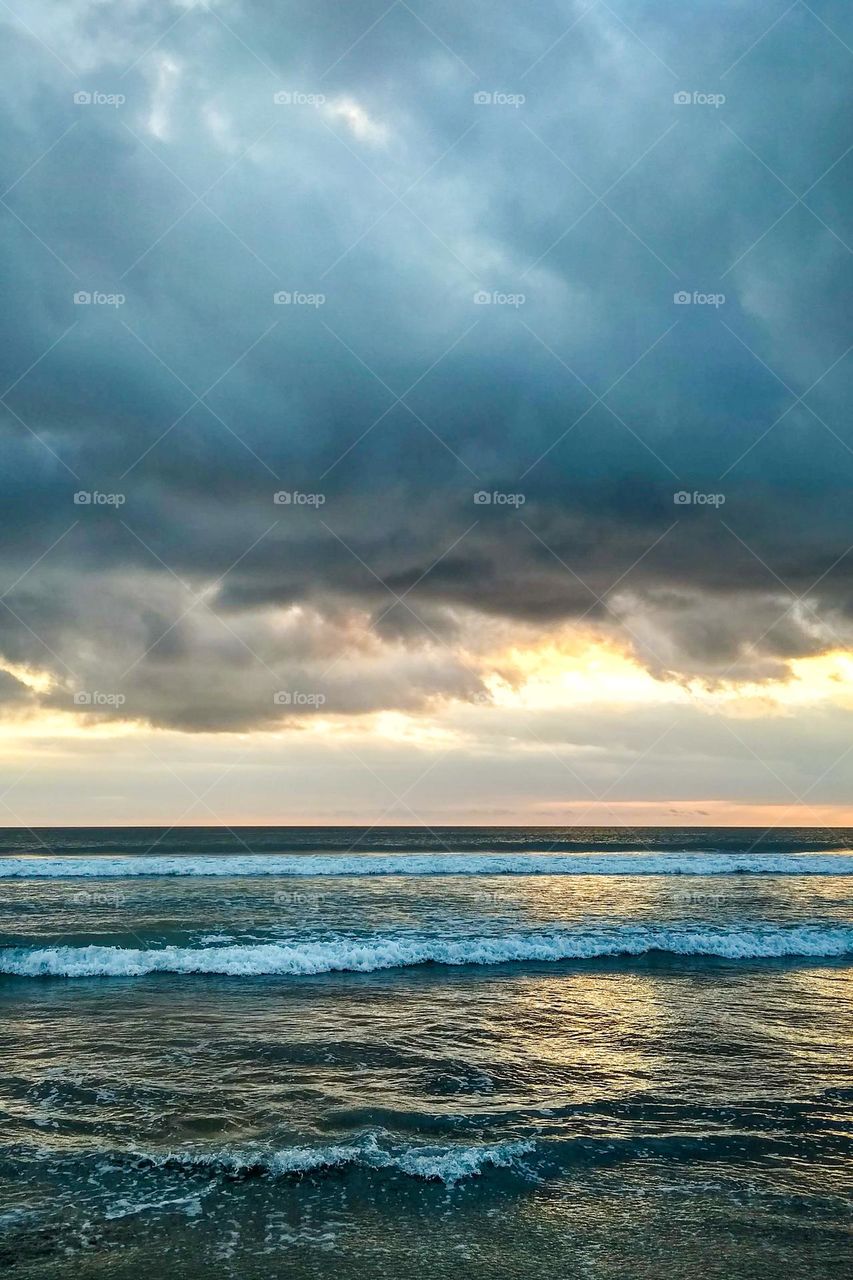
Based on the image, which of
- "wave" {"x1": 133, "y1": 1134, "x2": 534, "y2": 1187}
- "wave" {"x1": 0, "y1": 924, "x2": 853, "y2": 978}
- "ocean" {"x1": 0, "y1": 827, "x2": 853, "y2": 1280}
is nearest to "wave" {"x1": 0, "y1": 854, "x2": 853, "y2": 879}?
"ocean" {"x1": 0, "y1": 827, "x2": 853, "y2": 1280}

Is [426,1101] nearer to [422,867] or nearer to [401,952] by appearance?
[401,952]

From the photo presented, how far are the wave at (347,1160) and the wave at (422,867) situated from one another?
36.8m

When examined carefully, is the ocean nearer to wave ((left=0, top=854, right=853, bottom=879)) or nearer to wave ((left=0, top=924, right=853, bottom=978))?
wave ((left=0, top=924, right=853, bottom=978))

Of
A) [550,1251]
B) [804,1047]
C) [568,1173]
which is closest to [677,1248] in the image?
[550,1251]

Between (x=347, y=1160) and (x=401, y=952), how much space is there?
12.3 metres

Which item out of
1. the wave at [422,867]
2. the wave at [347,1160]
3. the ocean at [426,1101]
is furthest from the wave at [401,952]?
the wave at [422,867]

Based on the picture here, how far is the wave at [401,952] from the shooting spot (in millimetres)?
20281

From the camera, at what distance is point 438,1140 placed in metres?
9.85

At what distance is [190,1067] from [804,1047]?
10638mm

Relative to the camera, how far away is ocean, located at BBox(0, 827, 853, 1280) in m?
7.51

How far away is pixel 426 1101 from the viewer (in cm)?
1108

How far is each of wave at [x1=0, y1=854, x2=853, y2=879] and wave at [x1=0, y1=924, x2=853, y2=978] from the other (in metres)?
22.9

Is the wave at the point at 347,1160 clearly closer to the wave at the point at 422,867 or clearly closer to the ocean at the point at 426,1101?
the ocean at the point at 426,1101

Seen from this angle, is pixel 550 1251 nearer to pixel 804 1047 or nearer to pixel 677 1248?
pixel 677 1248
